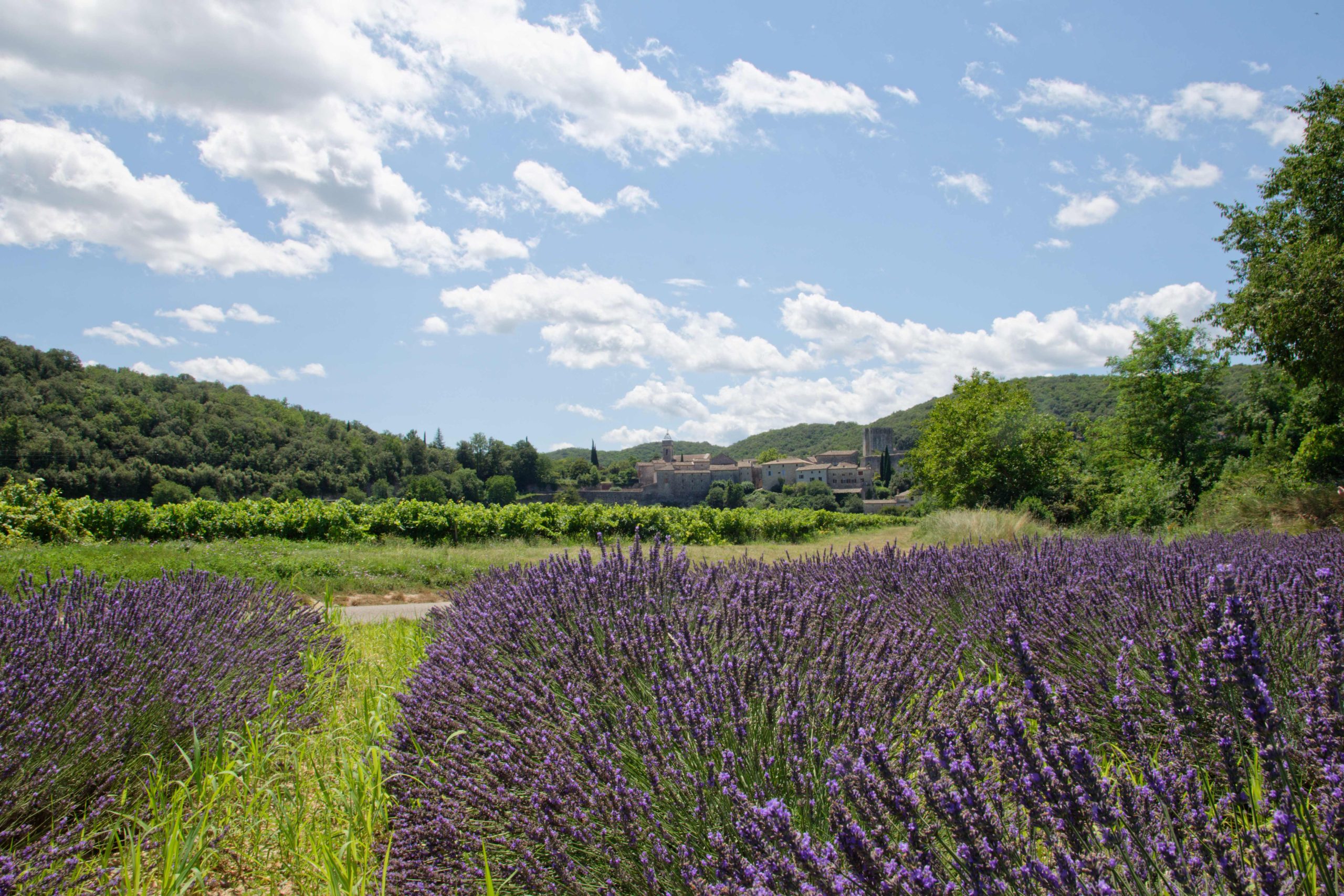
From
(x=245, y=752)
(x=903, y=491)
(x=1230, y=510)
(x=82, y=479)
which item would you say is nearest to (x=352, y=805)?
(x=245, y=752)

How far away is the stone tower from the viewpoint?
112m

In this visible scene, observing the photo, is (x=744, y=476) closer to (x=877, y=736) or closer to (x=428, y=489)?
(x=428, y=489)

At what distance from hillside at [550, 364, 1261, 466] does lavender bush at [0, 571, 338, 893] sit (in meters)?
53.5

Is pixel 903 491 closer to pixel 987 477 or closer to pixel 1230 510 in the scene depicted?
pixel 987 477

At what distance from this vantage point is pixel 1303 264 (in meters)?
11.5

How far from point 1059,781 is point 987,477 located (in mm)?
23701

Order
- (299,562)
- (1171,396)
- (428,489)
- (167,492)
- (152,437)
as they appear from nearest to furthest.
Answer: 1. (299,562)
2. (1171,396)
3. (167,492)
4. (152,437)
5. (428,489)

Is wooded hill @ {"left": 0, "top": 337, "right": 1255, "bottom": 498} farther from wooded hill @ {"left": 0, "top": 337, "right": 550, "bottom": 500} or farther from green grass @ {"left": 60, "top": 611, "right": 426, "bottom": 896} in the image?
green grass @ {"left": 60, "top": 611, "right": 426, "bottom": 896}

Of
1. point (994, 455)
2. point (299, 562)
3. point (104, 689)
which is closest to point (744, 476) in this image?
point (994, 455)

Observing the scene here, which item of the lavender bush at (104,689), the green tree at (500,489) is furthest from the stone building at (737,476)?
the lavender bush at (104,689)

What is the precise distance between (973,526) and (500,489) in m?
69.8

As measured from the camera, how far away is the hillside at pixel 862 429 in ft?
238

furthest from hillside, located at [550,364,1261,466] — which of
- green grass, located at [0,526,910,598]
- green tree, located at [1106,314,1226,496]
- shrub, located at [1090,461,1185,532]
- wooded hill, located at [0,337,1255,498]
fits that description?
green grass, located at [0,526,910,598]

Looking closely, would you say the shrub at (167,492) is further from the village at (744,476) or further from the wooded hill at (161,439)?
the village at (744,476)
